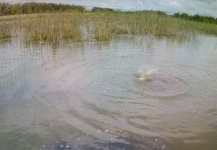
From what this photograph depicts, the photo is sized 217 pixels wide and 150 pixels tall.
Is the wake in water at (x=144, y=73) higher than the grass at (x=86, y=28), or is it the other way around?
the grass at (x=86, y=28)

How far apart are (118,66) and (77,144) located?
6.23 metres

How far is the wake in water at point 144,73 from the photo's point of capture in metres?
10.7

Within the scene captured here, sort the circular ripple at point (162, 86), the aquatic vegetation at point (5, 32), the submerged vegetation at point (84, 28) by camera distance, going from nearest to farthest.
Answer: the circular ripple at point (162, 86), the aquatic vegetation at point (5, 32), the submerged vegetation at point (84, 28)

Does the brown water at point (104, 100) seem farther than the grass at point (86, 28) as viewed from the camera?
No

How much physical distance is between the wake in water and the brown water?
18cm

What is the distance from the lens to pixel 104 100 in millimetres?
8797

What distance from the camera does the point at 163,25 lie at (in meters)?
22.2

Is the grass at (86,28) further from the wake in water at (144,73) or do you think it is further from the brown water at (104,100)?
the wake in water at (144,73)

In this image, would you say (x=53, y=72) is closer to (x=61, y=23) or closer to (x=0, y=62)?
(x=0, y=62)

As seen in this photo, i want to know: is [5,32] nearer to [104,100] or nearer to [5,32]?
[5,32]

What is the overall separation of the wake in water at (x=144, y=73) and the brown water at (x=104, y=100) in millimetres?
182

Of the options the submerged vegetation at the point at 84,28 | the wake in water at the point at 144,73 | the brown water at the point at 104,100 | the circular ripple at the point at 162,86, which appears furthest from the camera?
the submerged vegetation at the point at 84,28

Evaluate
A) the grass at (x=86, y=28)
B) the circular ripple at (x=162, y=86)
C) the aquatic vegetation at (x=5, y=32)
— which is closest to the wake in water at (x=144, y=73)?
the circular ripple at (x=162, y=86)

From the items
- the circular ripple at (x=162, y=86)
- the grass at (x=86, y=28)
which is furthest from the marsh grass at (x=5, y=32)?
the circular ripple at (x=162, y=86)
